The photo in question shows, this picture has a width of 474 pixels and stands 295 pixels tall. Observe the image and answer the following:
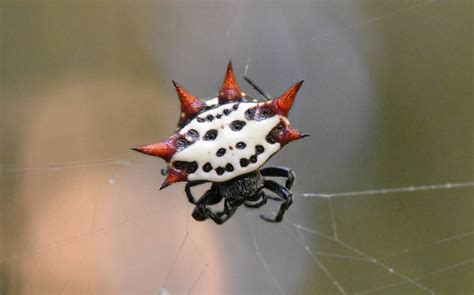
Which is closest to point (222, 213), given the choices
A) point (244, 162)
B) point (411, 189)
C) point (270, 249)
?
point (244, 162)

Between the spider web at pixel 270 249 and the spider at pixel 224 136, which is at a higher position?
the spider at pixel 224 136

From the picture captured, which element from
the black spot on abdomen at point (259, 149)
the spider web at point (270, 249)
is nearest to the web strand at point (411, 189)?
the spider web at point (270, 249)

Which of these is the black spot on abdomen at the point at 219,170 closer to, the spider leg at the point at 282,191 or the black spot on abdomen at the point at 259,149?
the black spot on abdomen at the point at 259,149

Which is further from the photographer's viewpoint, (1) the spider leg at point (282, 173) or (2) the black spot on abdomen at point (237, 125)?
(1) the spider leg at point (282, 173)

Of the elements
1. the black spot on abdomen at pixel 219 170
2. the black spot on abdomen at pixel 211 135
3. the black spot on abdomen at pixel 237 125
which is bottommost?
the black spot on abdomen at pixel 219 170

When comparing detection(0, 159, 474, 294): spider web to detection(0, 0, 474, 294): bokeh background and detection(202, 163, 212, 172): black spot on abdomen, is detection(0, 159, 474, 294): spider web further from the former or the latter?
detection(202, 163, 212, 172): black spot on abdomen

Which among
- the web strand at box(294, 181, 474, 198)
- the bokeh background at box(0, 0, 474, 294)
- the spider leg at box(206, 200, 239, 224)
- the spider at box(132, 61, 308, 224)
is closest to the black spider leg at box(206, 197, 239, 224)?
the spider leg at box(206, 200, 239, 224)

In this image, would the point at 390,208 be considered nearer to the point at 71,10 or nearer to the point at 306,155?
the point at 306,155

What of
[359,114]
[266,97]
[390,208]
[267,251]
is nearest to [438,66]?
[359,114]
